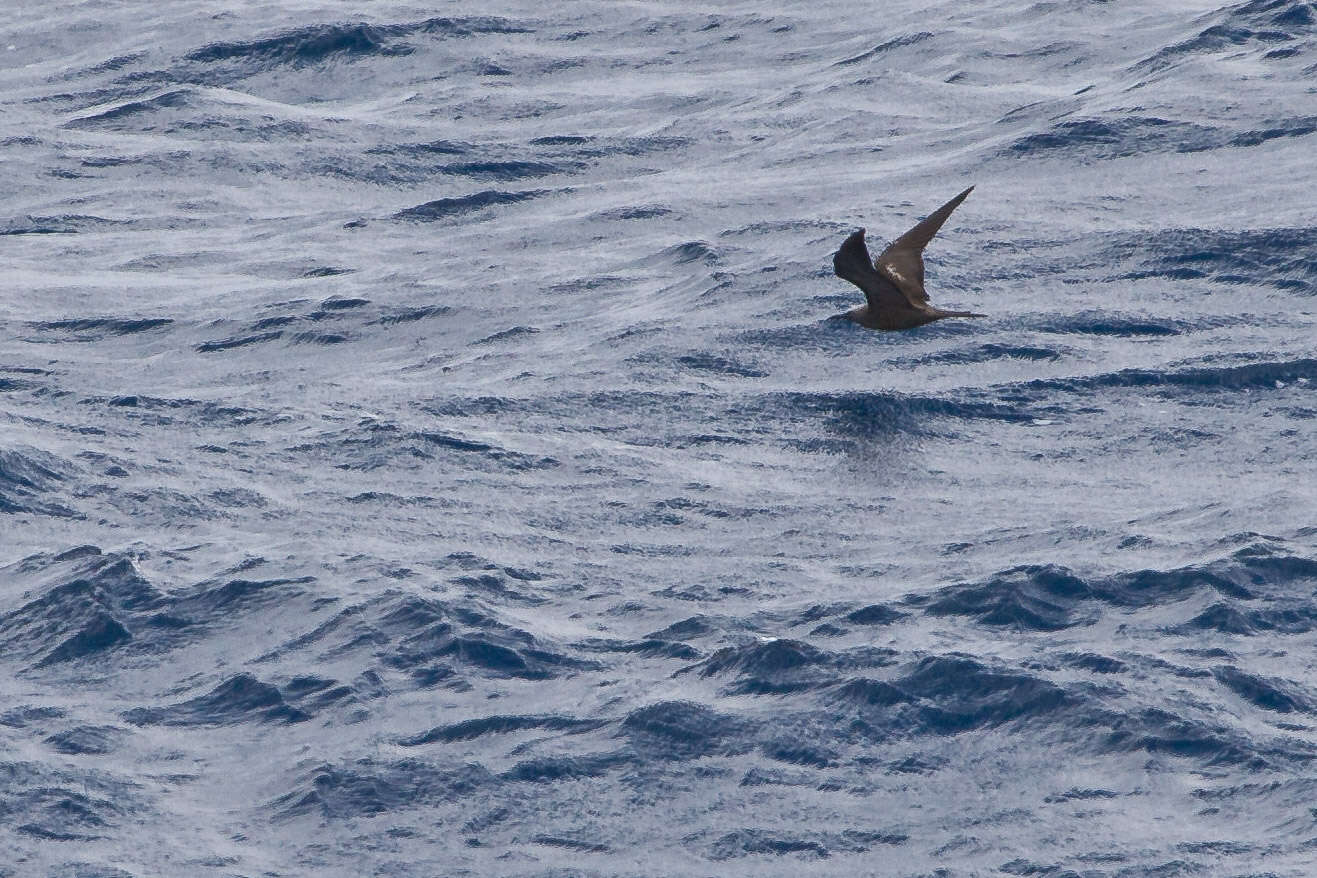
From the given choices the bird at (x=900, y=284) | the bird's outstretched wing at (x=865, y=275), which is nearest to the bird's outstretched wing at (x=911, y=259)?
the bird at (x=900, y=284)

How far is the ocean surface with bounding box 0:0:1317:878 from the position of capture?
34.8ft

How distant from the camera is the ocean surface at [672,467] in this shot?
34.8 ft

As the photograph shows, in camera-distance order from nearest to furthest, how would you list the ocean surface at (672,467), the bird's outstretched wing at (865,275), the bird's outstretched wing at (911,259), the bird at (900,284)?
the ocean surface at (672,467) < the bird's outstretched wing at (865,275) < the bird at (900,284) < the bird's outstretched wing at (911,259)

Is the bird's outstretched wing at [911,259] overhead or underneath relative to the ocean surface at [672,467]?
overhead

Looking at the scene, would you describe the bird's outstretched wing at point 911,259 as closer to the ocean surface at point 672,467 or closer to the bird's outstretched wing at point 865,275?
the bird's outstretched wing at point 865,275

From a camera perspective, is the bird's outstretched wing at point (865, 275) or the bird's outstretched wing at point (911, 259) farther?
the bird's outstretched wing at point (911, 259)

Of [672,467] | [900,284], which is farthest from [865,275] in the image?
[672,467]

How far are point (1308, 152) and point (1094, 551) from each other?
28.6 feet

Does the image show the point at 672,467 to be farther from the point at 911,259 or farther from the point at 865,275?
the point at 911,259

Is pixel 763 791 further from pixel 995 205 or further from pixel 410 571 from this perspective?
pixel 995 205

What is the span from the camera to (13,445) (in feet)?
50.2

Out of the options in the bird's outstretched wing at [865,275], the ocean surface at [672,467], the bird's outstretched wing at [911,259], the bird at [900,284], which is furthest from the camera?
the bird's outstretched wing at [911,259]

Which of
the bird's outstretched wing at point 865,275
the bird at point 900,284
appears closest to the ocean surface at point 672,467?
the bird at point 900,284

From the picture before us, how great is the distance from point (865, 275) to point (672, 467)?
194 centimetres
